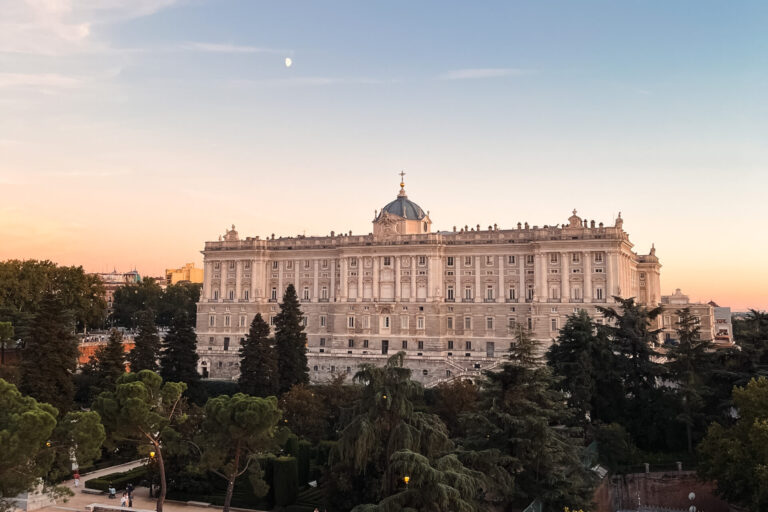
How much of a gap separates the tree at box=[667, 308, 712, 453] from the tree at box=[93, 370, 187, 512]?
27.4 metres

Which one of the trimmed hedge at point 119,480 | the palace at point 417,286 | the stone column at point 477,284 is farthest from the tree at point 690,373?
the trimmed hedge at point 119,480

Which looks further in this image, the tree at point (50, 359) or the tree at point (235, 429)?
the tree at point (50, 359)

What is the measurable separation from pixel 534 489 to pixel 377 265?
4565cm

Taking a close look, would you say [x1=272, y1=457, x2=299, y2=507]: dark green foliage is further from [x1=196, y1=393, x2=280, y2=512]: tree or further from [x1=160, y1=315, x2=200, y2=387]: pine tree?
[x1=160, y1=315, x2=200, y2=387]: pine tree

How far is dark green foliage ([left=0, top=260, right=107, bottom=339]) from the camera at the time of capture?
7200cm

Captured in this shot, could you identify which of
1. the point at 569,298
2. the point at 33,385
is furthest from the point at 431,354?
the point at 33,385

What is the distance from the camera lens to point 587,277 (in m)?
63.0

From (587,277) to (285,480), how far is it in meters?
39.3

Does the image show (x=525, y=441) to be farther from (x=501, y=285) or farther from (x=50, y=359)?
(x=501, y=285)

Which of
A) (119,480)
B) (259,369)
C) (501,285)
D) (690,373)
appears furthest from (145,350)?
(690,373)

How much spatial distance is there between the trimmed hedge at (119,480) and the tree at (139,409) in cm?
693

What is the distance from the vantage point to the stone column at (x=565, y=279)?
209 ft

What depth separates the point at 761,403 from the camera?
29828mm

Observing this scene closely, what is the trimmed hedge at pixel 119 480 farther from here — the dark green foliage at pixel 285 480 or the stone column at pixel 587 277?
the stone column at pixel 587 277
